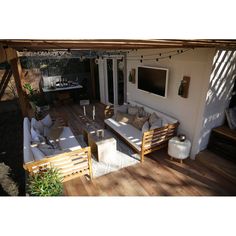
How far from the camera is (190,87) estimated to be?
3904mm

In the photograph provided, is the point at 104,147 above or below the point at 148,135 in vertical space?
below

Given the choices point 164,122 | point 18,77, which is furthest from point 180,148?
point 18,77

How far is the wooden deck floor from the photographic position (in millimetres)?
3230

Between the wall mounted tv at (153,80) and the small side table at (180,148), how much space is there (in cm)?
130

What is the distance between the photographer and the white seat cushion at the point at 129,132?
4246 mm

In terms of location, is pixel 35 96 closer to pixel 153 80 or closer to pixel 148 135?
pixel 153 80

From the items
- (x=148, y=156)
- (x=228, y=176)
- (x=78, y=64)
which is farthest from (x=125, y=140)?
(x=78, y=64)

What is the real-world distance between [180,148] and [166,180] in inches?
30.5

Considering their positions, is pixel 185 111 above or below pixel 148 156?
above

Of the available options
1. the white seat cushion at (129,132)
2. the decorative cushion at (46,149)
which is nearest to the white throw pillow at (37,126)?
the decorative cushion at (46,149)

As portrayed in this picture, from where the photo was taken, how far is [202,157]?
13.3 feet

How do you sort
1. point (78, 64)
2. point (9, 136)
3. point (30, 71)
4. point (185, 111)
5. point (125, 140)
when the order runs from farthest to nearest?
point (78, 64) < point (30, 71) < point (9, 136) < point (125, 140) < point (185, 111)
